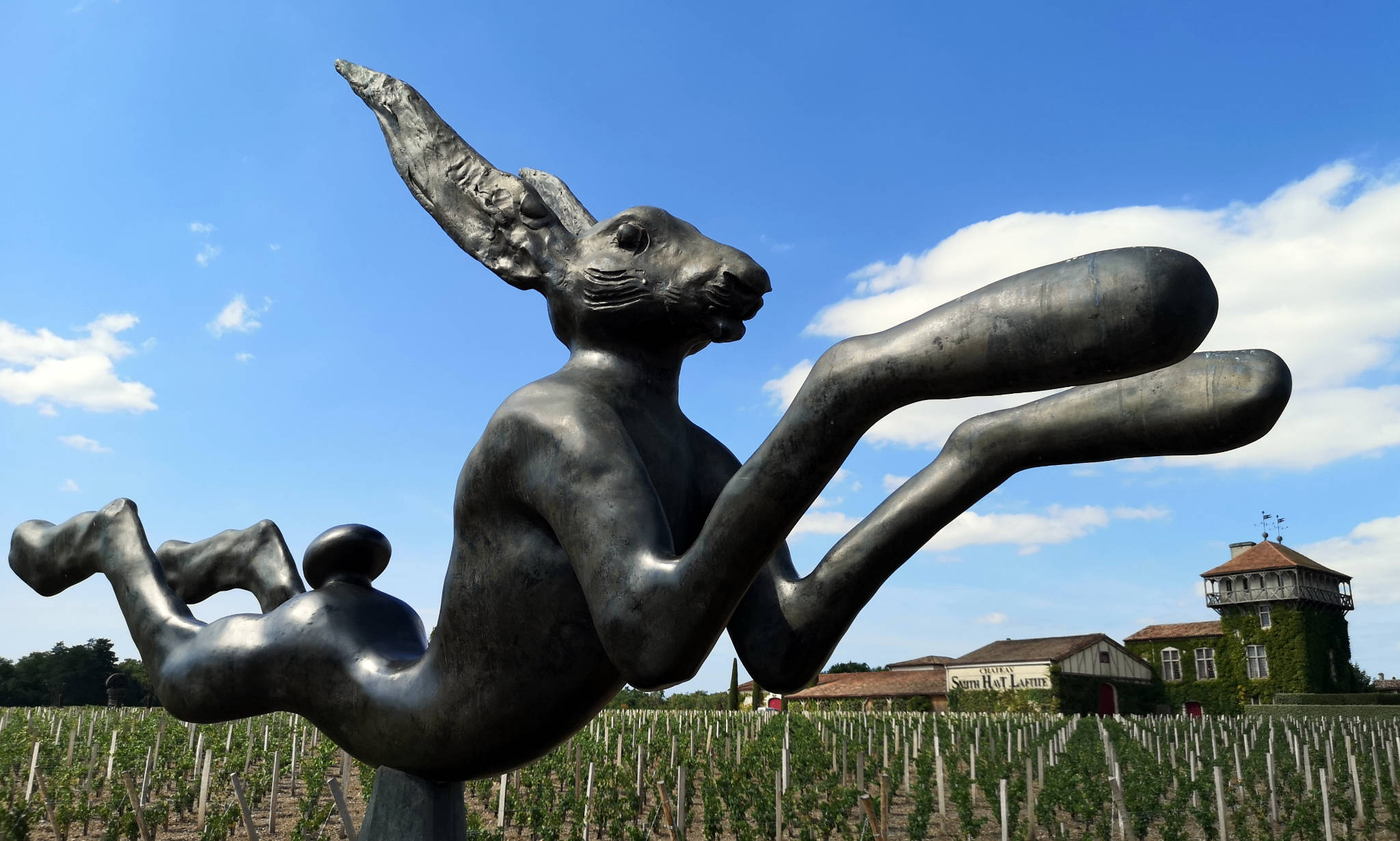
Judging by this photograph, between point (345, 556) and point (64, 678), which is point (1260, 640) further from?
point (64, 678)

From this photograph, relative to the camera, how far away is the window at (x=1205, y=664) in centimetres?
4138

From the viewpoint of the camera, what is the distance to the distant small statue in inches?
1372

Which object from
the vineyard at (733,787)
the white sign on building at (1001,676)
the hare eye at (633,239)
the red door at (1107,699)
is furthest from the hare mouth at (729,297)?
the red door at (1107,699)

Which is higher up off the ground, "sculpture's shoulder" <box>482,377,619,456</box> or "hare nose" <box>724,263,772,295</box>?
"hare nose" <box>724,263,772,295</box>

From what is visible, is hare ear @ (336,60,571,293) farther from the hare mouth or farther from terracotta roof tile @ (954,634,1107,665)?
terracotta roof tile @ (954,634,1107,665)

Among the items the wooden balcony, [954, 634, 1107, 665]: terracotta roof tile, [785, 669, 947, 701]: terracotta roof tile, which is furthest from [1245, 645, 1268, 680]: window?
[785, 669, 947, 701]: terracotta roof tile

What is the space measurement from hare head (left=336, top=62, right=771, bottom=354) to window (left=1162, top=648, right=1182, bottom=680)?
47.4 meters

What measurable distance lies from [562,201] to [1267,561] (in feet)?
154

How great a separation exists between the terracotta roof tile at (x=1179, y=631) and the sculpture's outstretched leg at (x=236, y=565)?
4605 cm

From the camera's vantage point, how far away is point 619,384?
197 cm

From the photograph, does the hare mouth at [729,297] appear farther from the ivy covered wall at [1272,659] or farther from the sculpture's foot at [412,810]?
the ivy covered wall at [1272,659]

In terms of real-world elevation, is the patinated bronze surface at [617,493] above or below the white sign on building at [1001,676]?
above

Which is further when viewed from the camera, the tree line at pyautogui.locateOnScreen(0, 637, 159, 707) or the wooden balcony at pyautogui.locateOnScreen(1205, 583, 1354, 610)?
the wooden balcony at pyautogui.locateOnScreen(1205, 583, 1354, 610)

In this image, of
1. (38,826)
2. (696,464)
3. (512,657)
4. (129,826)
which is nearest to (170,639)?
(512,657)
